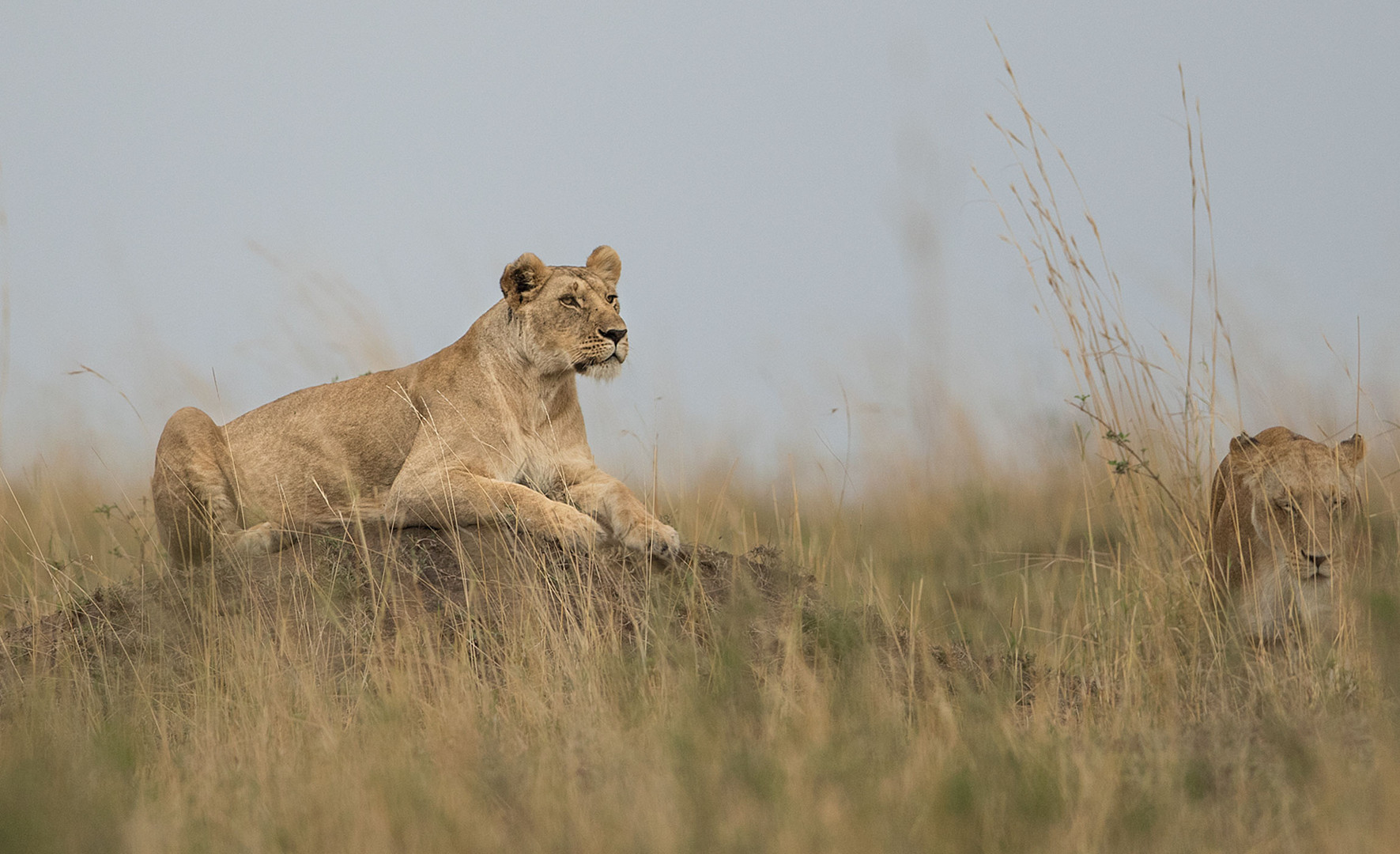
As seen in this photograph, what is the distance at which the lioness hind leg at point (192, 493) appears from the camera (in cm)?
711

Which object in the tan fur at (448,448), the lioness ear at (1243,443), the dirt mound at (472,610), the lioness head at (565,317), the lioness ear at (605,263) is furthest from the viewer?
the lioness ear at (605,263)

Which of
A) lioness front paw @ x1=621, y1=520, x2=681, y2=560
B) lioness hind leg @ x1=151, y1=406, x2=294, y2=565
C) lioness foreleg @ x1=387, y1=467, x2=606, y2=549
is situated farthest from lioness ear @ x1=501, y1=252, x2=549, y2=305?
lioness hind leg @ x1=151, y1=406, x2=294, y2=565

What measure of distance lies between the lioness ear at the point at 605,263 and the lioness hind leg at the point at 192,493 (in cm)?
229

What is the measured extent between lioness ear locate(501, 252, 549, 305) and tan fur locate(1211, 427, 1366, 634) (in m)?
3.60

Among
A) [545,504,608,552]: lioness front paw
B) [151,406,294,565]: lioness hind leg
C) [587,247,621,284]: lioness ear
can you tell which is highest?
[587,247,621,284]: lioness ear

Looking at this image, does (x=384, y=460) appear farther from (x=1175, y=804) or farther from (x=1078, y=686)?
(x=1175, y=804)

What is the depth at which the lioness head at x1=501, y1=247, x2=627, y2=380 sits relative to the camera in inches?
256

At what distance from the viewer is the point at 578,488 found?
656 cm

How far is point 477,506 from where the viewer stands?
6.19 metres

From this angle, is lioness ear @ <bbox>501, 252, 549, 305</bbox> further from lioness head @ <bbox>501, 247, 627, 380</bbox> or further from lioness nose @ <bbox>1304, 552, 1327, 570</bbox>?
lioness nose @ <bbox>1304, 552, 1327, 570</bbox>

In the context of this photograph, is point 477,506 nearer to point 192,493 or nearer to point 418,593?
point 418,593

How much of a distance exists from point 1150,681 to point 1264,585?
0.86 metres

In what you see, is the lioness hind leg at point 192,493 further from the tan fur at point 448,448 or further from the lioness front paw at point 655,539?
the lioness front paw at point 655,539

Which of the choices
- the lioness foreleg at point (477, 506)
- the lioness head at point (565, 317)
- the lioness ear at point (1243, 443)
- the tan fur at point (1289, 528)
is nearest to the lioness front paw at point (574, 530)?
the lioness foreleg at point (477, 506)
